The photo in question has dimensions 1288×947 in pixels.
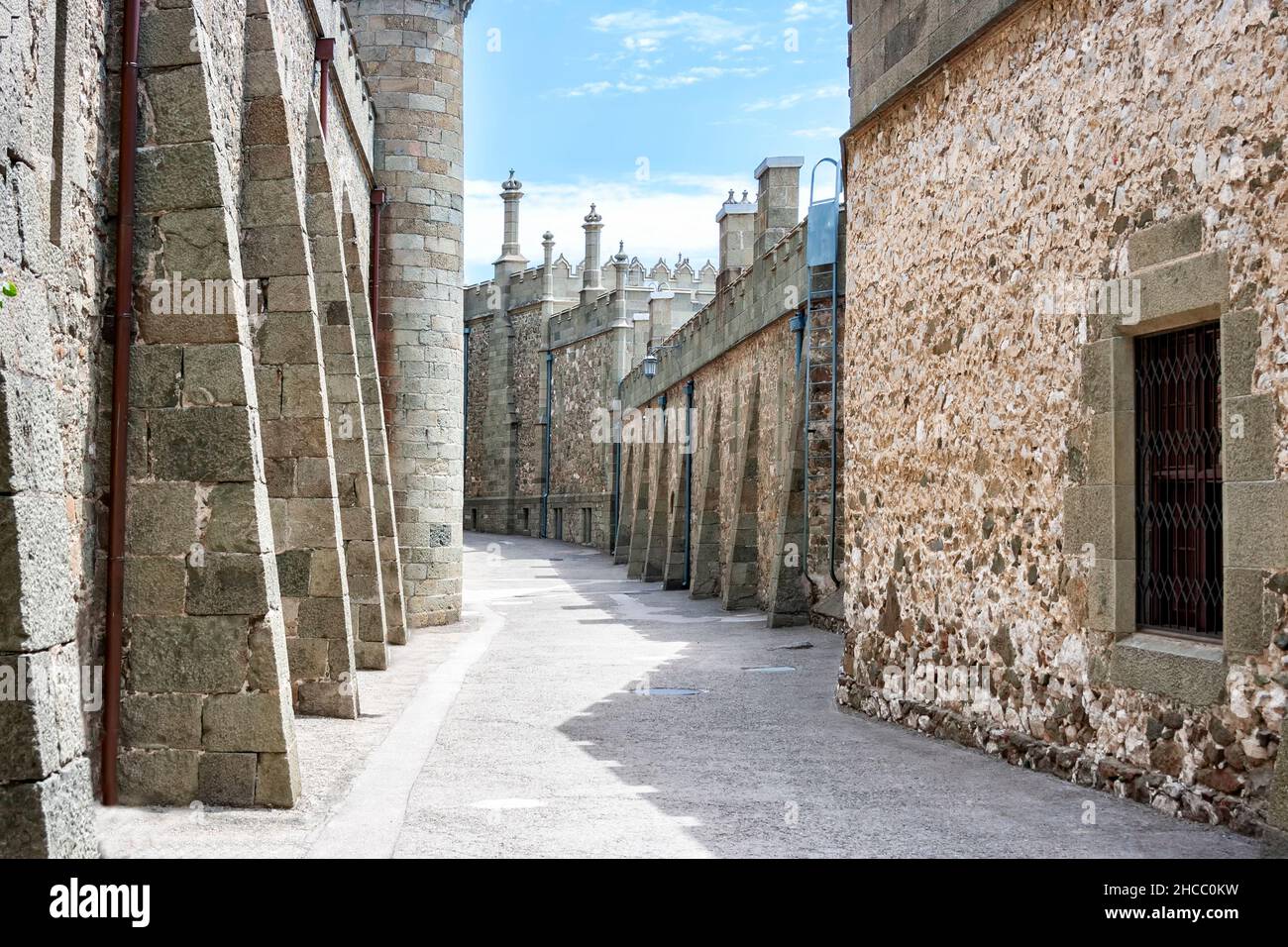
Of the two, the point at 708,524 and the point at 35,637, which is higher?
the point at 35,637

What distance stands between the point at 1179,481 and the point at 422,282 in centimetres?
1235

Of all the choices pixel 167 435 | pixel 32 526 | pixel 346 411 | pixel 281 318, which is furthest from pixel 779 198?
pixel 32 526

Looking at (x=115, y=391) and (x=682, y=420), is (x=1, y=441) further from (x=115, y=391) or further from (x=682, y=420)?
(x=682, y=420)

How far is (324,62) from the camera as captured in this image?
1226cm

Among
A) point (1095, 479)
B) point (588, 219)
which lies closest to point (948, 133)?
point (1095, 479)

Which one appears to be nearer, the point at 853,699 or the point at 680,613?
the point at 853,699

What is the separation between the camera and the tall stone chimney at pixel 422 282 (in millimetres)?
16672

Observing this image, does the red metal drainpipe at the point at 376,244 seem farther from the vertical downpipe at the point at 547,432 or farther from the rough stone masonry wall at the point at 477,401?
the rough stone masonry wall at the point at 477,401

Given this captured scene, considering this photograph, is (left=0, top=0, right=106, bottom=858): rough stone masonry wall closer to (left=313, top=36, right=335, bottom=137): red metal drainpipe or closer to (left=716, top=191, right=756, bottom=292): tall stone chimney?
(left=313, top=36, right=335, bottom=137): red metal drainpipe

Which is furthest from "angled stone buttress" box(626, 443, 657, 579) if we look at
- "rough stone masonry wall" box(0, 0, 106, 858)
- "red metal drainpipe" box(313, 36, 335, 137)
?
"rough stone masonry wall" box(0, 0, 106, 858)

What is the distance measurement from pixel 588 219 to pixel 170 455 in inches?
1435

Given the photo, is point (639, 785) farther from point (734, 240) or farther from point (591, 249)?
point (591, 249)

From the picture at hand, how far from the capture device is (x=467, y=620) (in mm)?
17297

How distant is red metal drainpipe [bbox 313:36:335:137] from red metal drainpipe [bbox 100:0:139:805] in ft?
19.7
